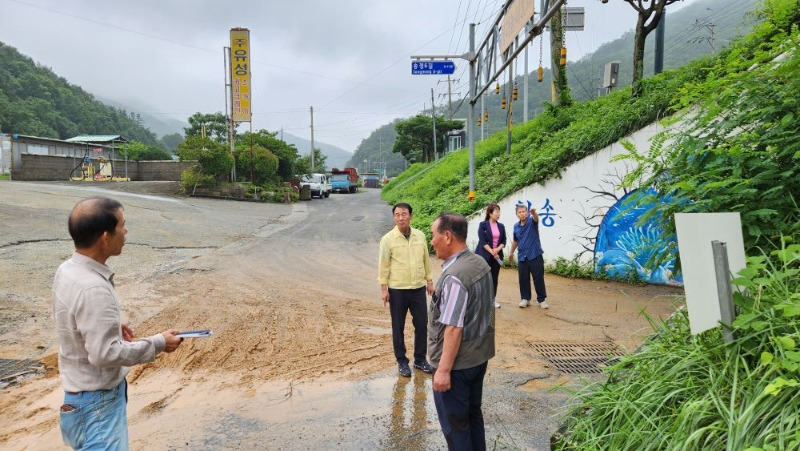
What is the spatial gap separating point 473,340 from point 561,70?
49.4 feet

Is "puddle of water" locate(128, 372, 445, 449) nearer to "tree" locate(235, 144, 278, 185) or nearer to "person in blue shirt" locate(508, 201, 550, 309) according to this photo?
"person in blue shirt" locate(508, 201, 550, 309)

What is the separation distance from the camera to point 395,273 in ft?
15.0

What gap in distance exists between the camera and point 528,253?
6.96 m

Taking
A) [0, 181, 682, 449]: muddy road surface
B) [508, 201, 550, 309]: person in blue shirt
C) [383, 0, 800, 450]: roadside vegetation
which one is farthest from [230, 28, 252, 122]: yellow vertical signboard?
[383, 0, 800, 450]: roadside vegetation

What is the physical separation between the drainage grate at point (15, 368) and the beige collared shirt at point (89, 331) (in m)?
3.23

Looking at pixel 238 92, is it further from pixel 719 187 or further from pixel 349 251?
pixel 719 187

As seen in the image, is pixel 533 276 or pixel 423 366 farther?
pixel 533 276

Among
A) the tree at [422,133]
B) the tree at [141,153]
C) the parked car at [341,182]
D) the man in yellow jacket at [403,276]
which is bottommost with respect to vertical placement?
the man in yellow jacket at [403,276]

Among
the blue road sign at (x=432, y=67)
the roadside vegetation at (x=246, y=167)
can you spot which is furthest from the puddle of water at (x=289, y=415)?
the roadside vegetation at (x=246, y=167)

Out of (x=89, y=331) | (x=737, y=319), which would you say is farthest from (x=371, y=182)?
(x=89, y=331)

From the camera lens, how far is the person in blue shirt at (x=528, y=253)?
22.8ft

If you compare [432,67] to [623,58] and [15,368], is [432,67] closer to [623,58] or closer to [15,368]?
[15,368]

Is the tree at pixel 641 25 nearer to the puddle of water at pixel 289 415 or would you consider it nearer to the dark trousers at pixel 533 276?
the dark trousers at pixel 533 276

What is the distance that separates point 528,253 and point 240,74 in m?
23.4
